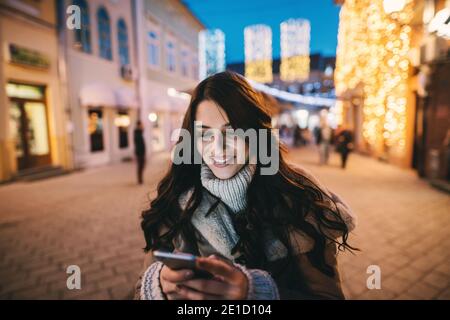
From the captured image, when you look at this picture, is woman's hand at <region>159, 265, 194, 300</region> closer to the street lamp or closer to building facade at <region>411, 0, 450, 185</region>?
the street lamp

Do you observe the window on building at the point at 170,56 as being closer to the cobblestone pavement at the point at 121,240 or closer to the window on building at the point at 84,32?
the window on building at the point at 84,32

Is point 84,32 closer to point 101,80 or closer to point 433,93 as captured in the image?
point 101,80

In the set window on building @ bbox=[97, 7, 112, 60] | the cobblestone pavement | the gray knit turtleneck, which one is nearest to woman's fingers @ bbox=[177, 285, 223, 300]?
the gray knit turtleneck

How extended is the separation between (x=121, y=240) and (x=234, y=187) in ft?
12.7

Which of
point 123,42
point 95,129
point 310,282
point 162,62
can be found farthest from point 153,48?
point 310,282

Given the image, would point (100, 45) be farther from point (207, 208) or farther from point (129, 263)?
point (207, 208)

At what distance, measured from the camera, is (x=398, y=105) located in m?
10.2

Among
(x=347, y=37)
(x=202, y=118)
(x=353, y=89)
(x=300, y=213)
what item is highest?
(x=347, y=37)

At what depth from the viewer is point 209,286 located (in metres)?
0.97

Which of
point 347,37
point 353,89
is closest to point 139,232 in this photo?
point 353,89

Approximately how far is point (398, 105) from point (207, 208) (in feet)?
36.0

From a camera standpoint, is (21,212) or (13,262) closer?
(13,262)

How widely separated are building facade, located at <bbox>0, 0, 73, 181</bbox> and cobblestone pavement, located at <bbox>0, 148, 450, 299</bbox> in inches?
74.1

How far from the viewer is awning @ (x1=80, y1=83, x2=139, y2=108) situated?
11664mm
